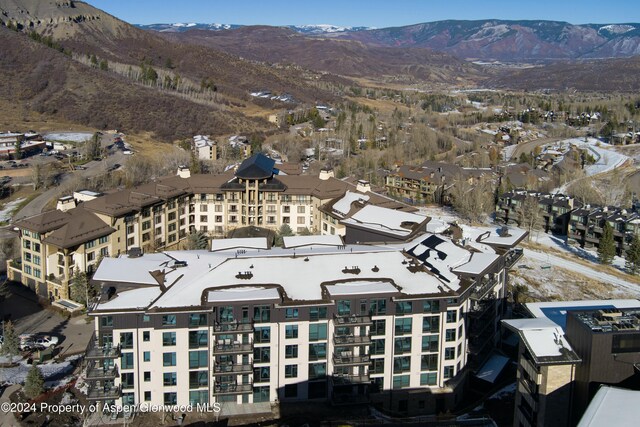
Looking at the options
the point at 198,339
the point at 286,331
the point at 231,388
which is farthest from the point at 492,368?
the point at 198,339

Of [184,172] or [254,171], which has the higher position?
[254,171]

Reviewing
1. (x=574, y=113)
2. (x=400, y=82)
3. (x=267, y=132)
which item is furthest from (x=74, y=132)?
(x=400, y=82)

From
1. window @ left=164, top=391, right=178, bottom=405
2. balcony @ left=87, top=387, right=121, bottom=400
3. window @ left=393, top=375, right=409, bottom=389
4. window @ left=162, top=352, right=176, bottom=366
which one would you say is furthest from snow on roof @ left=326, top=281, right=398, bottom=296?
→ balcony @ left=87, top=387, right=121, bottom=400

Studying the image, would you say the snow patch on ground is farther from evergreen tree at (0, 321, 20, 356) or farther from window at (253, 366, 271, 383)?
window at (253, 366, 271, 383)

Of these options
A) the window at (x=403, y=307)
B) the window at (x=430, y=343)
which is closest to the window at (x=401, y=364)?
the window at (x=430, y=343)

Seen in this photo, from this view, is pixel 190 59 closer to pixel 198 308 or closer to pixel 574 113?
pixel 574 113

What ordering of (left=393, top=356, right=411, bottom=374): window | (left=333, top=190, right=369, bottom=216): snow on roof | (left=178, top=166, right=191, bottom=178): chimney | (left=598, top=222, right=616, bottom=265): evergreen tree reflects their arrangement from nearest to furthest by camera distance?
(left=393, top=356, right=411, bottom=374): window → (left=333, top=190, right=369, bottom=216): snow on roof → (left=598, top=222, right=616, bottom=265): evergreen tree → (left=178, top=166, right=191, bottom=178): chimney

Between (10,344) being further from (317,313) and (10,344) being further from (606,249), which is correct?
(606,249)
